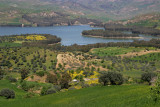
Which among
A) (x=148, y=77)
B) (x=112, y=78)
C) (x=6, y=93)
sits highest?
(x=112, y=78)

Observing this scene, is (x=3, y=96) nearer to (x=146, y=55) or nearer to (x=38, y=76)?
(x=38, y=76)

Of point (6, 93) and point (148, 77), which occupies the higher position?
point (6, 93)

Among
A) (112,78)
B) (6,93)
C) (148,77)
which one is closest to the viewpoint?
(6,93)

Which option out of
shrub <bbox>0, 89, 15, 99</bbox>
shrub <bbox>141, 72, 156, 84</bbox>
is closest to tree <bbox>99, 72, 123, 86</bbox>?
shrub <bbox>141, 72, 156, 84</bbox>

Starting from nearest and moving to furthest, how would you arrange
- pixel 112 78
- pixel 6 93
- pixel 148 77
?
A: pixel 6 93 → pixel 112 78 → pixel 148 77

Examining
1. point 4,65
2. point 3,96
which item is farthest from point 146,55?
point 3,96

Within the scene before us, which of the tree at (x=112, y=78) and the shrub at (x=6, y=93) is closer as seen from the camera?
the shrub at (x=6, y=93)

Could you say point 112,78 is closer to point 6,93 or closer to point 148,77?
point 148,77

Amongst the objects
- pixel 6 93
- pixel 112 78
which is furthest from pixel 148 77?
pixel 6 93

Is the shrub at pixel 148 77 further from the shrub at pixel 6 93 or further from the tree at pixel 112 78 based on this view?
the shrub at pixel 6 93

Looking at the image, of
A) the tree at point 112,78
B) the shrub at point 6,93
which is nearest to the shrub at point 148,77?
the tree at point 112,78

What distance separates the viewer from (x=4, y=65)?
80.0 m

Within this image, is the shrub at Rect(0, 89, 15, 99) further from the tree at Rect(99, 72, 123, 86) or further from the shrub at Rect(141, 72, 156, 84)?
the shrub at Rect(141, 72, 156, 84)

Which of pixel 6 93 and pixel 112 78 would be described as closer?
pixel 6 93
